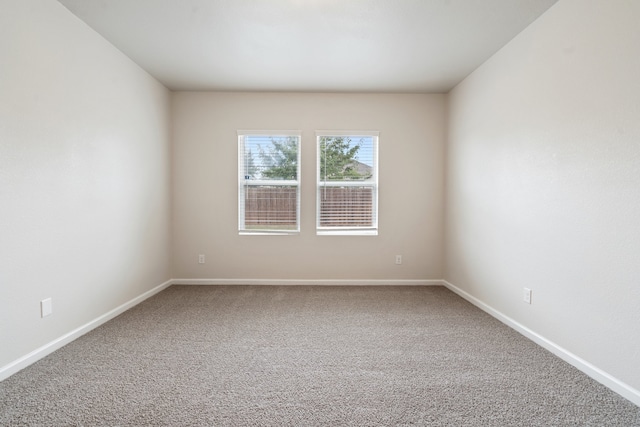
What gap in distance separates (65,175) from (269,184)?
2202mm

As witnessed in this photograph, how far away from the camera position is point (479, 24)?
8.33 feet

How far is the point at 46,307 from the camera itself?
225 cm

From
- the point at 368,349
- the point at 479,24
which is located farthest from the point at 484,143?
the point at 368,349

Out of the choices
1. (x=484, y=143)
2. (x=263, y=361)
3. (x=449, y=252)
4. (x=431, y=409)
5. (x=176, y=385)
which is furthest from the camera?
(x=449, y=252)

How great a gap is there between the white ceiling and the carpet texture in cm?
257

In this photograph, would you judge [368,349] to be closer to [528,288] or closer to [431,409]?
[431,409]

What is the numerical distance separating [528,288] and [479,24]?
221 centimetres

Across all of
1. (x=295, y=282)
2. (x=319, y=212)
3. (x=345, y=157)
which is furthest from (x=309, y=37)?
(x=295, y=282)

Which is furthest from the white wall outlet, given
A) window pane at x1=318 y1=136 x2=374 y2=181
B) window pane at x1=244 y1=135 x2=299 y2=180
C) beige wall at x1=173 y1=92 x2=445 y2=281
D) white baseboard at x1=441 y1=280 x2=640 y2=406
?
white baseboard at x1=441 y1=280 x2=640 y2=406

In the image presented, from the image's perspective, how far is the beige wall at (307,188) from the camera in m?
4.11

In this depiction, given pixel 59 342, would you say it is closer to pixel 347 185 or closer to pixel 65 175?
pixel 65 175

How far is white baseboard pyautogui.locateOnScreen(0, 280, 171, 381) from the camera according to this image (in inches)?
77.3

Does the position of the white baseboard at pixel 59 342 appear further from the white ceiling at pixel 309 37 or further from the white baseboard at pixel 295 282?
the white ceiling at pixel 309 37

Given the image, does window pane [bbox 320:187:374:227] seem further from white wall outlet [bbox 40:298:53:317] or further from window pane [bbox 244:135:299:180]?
white wall outlet [bbox 40:298:53:317]
